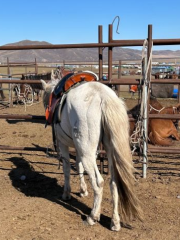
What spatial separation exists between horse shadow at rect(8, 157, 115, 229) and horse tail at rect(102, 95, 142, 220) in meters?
0.34

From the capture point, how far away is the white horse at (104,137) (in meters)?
2.58

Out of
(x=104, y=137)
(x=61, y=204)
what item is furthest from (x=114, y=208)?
(x=61, y=204)

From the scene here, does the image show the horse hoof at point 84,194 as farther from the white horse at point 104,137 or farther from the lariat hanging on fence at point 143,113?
the lariat hanging on fence at point 143,113

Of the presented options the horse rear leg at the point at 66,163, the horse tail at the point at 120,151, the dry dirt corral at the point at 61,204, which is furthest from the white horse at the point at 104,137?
the horse rear leg at the point at 66,163

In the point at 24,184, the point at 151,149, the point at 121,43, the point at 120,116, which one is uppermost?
the point at 121,43

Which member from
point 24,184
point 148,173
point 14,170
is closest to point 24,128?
point 14,170

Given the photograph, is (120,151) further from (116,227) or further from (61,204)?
(61,204)

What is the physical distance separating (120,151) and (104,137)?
223mm

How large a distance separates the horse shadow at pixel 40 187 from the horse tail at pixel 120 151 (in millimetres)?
337

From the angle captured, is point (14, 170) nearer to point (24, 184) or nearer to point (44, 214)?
point (24, 184)

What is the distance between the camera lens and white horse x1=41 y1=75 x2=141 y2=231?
258 cm

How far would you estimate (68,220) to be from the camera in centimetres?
289

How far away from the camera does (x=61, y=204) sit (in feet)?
10.7

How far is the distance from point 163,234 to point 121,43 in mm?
2402
